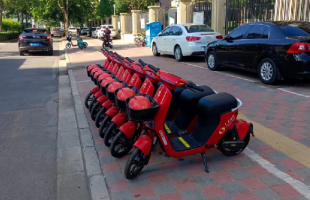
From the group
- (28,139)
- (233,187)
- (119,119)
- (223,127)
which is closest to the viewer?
(233,187)

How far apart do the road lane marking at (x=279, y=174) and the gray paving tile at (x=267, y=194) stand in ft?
0.89

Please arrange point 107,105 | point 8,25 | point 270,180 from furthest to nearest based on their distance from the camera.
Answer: point 8,25, point 107,105, point 270,180

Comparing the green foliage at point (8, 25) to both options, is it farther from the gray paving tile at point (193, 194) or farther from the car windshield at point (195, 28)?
the gray paving tile at point (193, 194)

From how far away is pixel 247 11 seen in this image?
13.3 m

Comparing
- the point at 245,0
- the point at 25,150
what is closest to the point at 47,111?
the point at 25,150

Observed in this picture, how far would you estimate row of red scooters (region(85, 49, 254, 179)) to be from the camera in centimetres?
350

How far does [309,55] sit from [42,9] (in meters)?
31.2

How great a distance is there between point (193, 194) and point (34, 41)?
16.7 metres

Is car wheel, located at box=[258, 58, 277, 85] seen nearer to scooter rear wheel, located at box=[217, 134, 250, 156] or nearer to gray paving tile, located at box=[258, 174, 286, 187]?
scooter rear wheel, located at box=[217, 134, 250, 156]

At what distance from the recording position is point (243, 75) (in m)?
9.47

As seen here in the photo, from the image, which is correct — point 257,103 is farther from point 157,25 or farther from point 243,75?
point 157,25

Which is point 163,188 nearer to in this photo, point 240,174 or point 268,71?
point 240,174

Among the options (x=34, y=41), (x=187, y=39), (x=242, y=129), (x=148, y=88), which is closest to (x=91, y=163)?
(x=148, y=88)

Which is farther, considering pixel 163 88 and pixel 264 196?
pixel 163 88
